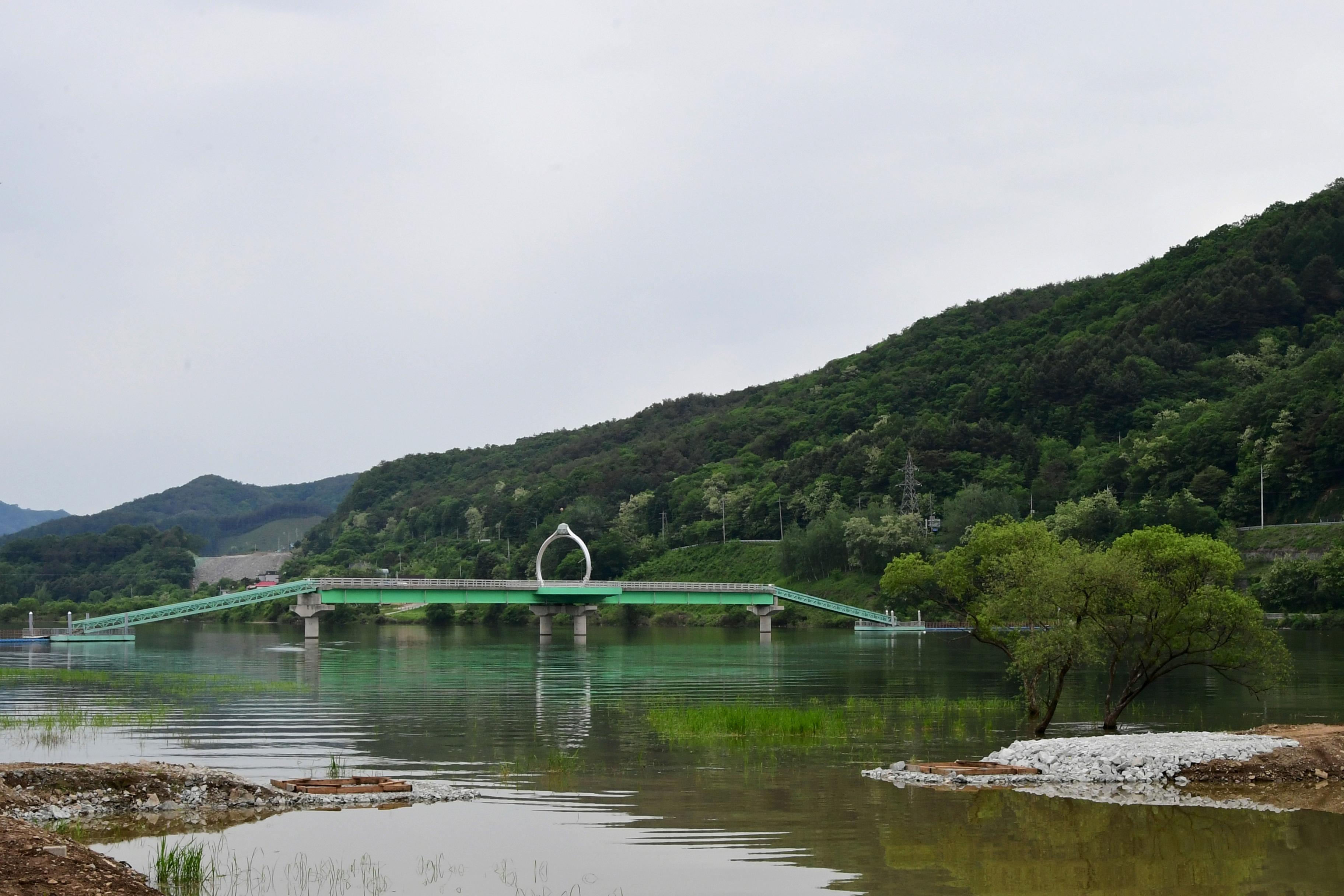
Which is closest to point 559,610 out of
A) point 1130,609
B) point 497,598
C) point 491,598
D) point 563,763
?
point 497,598

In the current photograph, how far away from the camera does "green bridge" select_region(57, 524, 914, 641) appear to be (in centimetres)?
11612

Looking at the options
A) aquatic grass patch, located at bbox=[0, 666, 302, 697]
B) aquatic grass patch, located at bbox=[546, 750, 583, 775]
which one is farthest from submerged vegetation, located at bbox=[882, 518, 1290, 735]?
aquatic grass patch, located at bbox=[0, 666, 302, 697]

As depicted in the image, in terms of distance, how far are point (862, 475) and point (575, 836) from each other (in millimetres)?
165237

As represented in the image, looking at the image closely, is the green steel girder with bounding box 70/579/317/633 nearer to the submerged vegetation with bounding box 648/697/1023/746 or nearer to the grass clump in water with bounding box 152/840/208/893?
the submerged vegetation with bounding box 648/697/1023/746

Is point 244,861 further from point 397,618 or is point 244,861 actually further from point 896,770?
point 397,618

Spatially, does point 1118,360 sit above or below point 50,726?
above

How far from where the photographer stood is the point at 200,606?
381 feet

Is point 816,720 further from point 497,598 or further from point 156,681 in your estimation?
point 497,598

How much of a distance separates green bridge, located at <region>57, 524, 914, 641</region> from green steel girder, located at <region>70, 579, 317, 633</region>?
0.10 m

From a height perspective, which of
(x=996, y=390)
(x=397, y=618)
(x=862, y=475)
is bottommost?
(x=397, y=618)

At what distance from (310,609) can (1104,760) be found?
311 ft

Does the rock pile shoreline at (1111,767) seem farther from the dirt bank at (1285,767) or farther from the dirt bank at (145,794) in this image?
the dirt bank at (145,794)

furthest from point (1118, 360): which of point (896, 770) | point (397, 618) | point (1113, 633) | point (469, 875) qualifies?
point (469, 875)

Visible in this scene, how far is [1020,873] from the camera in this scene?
69.9 feet
